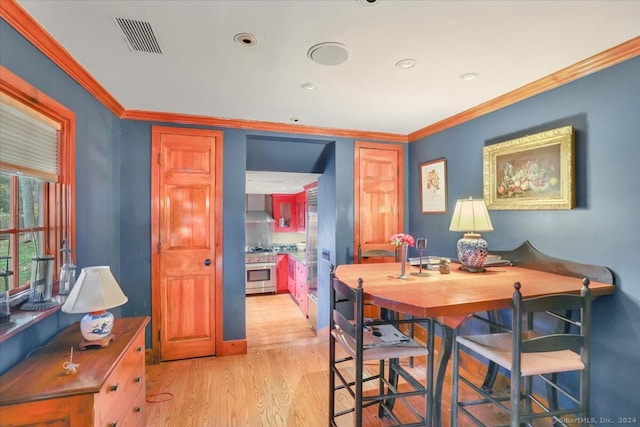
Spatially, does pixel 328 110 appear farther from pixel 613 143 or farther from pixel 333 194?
pixel 613 143

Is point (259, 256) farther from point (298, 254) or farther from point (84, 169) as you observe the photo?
point (84, 169)

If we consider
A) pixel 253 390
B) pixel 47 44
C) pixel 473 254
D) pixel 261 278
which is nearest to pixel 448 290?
pixel 473 254

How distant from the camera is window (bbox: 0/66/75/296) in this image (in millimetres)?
1447

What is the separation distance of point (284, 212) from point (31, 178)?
18.2ft

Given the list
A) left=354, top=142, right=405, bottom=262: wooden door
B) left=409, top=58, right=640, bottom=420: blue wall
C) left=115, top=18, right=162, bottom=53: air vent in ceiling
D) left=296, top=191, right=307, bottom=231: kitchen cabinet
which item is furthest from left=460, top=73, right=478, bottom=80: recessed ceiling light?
left=296, top=191, right=307, bottom=231: kitchen cabinet

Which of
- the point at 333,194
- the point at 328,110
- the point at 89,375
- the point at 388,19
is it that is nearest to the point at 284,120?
the point at 328,110

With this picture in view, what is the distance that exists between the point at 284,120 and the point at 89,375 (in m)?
2.53

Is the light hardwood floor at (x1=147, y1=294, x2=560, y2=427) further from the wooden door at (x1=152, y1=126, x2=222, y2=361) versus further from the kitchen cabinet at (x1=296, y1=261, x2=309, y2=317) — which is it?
the kitchen cabinet at (x1=296, y1=261, x2=309, y2=317)

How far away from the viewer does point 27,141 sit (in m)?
1.57

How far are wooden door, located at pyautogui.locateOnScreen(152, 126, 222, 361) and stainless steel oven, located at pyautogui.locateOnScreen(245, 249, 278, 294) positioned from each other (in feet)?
10.2

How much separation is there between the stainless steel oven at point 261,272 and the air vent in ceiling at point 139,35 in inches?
189

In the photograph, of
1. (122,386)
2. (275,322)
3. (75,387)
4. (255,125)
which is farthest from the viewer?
(275,322)

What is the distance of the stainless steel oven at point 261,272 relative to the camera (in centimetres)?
619

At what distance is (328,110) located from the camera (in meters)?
2.82
